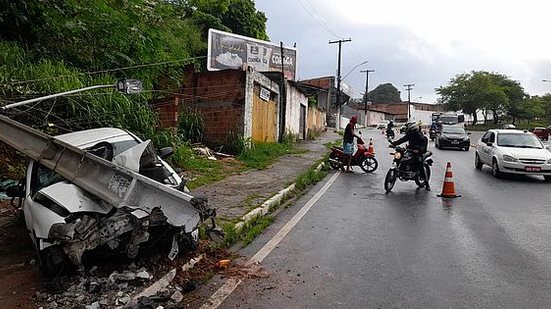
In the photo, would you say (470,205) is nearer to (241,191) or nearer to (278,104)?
(241,191)

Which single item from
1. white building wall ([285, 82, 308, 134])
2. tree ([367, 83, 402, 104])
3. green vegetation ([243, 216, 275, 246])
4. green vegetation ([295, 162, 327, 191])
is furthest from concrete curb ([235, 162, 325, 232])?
tree ([367, 83, 402, 104])

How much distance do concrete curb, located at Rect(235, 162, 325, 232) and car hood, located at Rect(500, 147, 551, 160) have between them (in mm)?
7097

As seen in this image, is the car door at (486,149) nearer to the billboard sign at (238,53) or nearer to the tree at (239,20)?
the billboard sign at (238,53)

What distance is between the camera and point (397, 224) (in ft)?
25.4

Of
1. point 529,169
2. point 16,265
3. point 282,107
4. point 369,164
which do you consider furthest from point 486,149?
point 16,265

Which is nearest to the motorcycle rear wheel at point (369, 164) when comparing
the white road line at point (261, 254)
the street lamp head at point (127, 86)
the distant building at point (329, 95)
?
the white road line at point (261, 254)

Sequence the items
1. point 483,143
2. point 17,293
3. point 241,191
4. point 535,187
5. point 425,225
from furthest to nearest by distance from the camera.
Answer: point 483,143 → point 535,187 → point 241,191 → point 425,225 → point 17,293

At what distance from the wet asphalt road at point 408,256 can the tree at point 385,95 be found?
131 m

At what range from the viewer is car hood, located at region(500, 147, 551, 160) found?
1370cm

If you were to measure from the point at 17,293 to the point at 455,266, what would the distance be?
4694 millimetres

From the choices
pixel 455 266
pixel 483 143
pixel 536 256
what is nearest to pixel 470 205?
pixel 536 256

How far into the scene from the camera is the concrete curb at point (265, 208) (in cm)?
736

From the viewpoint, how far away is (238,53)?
30891 millimetres

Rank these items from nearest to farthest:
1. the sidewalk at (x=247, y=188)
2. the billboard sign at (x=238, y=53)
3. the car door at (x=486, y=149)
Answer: the sidewalk at (x=247, y=188) → the car door at (x=486, y=149) → the billboard sign at (x=238, y=53)
